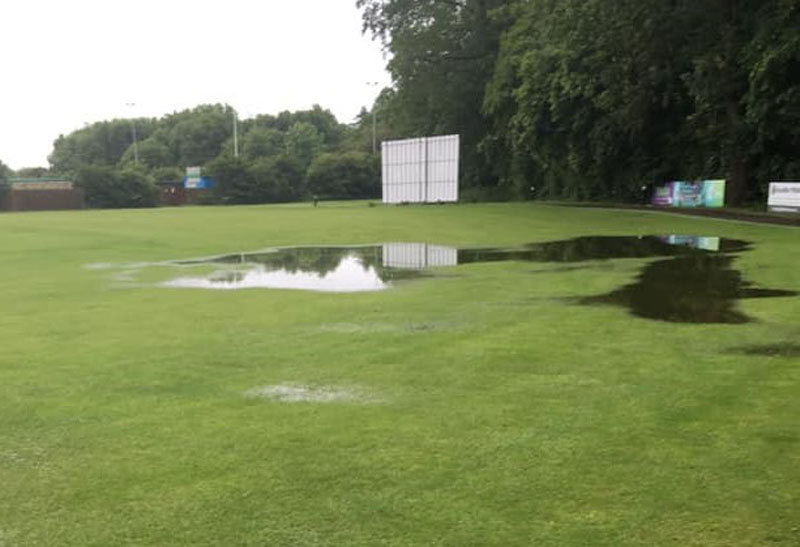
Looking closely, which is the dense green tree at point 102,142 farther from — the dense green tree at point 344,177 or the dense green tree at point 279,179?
the dense green tree at point 344,177

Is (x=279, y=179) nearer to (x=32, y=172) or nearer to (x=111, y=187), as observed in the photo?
(x=111, y=187)

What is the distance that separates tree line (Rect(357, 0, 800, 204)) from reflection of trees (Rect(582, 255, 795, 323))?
16.2 m

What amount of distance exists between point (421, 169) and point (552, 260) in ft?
130

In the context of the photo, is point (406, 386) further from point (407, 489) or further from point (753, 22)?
point (753, 22)

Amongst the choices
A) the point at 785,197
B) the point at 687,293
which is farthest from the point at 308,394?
the point at 785,197

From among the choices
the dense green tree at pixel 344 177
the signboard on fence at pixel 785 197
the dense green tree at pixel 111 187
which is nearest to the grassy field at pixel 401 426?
the signboard on fence at pixel 785 197

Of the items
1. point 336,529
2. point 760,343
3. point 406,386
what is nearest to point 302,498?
point 336,529

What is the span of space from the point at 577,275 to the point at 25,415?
1080cm

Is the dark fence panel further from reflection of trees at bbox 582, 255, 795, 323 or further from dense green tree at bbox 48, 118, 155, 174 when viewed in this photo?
reflection of trees at bbox 582, 255, 795, 323

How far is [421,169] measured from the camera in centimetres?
5719

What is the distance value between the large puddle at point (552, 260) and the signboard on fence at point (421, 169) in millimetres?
31551

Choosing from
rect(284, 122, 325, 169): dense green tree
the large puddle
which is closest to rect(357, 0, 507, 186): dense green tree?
the large puddle

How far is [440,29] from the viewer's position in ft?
181

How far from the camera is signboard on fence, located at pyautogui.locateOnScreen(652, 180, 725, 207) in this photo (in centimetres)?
3491
